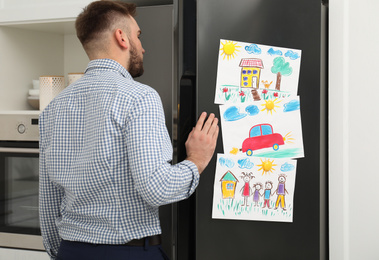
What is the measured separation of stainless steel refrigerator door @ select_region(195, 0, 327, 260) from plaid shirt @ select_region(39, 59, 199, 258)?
0.29 metres

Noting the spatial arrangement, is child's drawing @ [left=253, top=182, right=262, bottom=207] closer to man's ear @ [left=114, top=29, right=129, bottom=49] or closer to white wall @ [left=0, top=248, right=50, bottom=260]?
man's ear @ [left=114, top=29, right=129, bottom=49]

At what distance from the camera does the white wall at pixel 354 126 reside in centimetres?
153

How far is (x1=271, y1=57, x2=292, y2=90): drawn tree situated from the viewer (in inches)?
56.6

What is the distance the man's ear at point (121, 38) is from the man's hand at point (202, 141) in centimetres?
34

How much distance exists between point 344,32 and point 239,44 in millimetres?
403

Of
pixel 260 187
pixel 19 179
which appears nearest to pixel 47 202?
pixel 260 187

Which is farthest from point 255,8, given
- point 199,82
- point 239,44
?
point 199,82

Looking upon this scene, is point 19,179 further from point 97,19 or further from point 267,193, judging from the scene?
point 267,193

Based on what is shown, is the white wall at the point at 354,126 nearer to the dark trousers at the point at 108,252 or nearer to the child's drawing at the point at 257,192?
the child's drawing at the point at 257,192

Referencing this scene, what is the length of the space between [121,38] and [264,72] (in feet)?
1.57

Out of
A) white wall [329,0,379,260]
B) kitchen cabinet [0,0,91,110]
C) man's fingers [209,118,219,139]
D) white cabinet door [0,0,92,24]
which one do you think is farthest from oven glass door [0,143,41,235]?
white wall [329,0,379,260]

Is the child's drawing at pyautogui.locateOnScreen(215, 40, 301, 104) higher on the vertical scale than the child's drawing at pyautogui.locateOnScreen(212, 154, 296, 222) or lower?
higher

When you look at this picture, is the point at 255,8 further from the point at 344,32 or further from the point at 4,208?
the point at 4,208

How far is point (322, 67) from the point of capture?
1504mm
